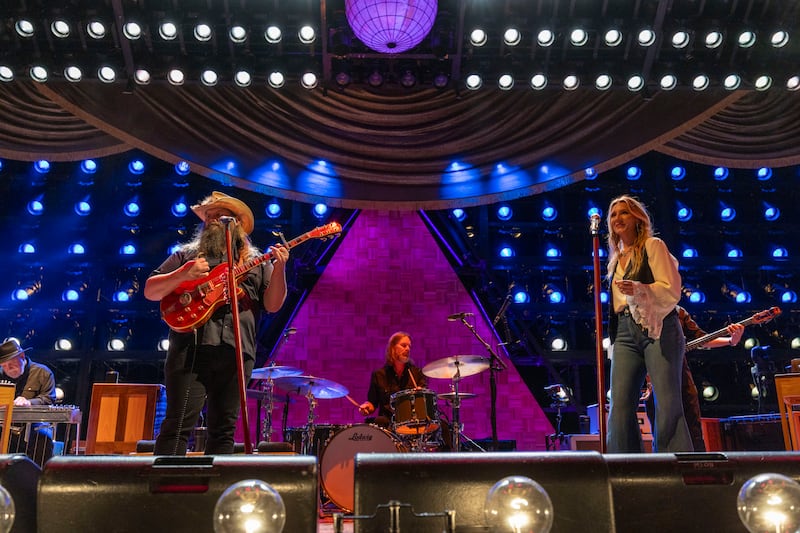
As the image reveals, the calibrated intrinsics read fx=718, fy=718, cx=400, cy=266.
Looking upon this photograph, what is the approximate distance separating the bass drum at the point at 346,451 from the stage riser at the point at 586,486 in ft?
11.0

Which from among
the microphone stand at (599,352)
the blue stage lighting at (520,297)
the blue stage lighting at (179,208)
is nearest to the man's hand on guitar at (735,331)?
the microphone stand at (599,352)

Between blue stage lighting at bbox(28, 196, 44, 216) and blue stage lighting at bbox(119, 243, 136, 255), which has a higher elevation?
blue stage lighting at bbox(28, 196, 44, 216)

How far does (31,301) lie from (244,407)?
629 cm

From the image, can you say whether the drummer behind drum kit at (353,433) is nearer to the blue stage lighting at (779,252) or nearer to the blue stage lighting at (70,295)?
the blue stage lighting at (70,295)

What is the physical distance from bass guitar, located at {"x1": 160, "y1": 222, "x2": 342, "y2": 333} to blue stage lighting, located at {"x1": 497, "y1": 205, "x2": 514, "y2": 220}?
555 centimetres

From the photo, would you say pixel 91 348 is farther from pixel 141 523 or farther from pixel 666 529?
pixel 666 529

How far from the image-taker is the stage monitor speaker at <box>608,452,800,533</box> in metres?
2.05

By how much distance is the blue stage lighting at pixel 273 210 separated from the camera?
8.31 m

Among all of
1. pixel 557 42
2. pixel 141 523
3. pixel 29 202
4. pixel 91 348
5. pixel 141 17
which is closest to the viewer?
pixel 141 523

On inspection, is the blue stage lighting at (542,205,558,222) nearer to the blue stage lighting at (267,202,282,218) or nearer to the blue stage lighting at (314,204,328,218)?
the blue stage lighting at (314,204,328,218)

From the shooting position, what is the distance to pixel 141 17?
529 cm

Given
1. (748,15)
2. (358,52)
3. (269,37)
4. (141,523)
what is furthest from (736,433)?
(141,523)

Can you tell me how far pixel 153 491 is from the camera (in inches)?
78.3

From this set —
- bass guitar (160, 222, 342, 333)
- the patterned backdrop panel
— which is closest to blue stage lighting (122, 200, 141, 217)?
the patterned backdrop panel
